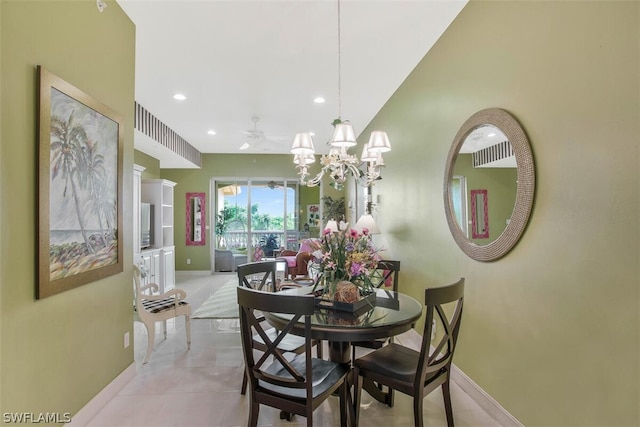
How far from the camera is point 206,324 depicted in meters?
4.13

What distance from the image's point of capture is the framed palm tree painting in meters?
1.75

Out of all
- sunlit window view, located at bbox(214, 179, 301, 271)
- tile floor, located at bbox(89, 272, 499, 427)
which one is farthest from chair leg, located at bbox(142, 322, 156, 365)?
sunlit window view, located at bbox(214, 179, 301, 271)

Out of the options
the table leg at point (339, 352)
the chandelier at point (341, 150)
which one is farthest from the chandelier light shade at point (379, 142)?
the table leg at point (339, 352)

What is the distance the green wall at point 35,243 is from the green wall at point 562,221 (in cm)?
271

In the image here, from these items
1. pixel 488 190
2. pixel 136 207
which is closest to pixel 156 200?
pixel 136 207

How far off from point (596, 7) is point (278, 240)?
7222 millimetres

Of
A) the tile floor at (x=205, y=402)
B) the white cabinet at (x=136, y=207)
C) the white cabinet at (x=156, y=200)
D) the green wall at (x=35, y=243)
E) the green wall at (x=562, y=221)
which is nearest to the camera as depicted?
the green wall at (x=562, y=221)

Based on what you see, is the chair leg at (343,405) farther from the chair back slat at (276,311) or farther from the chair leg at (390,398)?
the chair leg at (390,398)

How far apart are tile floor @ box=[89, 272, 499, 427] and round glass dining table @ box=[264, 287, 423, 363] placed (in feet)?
1.54

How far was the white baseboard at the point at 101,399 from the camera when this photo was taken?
202 centimetres

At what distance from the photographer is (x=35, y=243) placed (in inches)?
67.0

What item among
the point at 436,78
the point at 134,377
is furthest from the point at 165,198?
the point at 436,78

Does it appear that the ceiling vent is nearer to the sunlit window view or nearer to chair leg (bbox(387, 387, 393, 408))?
chair leg (bbox(387, 387, 393, 408))

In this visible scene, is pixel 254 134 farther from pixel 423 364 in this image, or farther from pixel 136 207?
pixel 423 364
